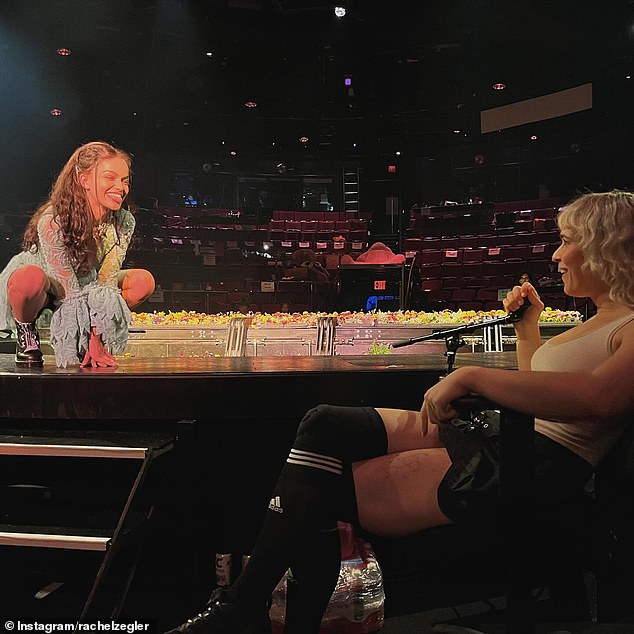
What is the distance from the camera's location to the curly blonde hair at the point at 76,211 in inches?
79.2

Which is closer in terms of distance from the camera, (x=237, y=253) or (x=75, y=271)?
(x=75, y=271)

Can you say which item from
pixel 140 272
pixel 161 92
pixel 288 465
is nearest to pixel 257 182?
pixel 161 92

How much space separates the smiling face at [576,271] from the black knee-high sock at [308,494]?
538 mm

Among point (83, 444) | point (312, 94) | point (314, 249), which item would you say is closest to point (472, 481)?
point (83, 444)

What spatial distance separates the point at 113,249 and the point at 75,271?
0.16m

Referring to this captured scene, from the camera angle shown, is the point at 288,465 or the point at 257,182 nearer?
the point at 288,465

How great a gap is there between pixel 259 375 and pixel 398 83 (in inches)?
472

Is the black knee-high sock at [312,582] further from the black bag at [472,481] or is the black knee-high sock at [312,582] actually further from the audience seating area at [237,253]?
the audience seating area at [237,253]

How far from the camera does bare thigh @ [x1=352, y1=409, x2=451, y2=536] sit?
50.3 inches

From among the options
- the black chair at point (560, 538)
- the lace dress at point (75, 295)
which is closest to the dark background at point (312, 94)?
the lace dress at point (75, 295)

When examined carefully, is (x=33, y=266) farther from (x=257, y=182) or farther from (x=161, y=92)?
(x=257, y=182)

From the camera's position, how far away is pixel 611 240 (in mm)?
1339

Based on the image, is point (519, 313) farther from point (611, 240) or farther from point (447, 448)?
point (447, 448)

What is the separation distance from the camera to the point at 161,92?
12570 mm
